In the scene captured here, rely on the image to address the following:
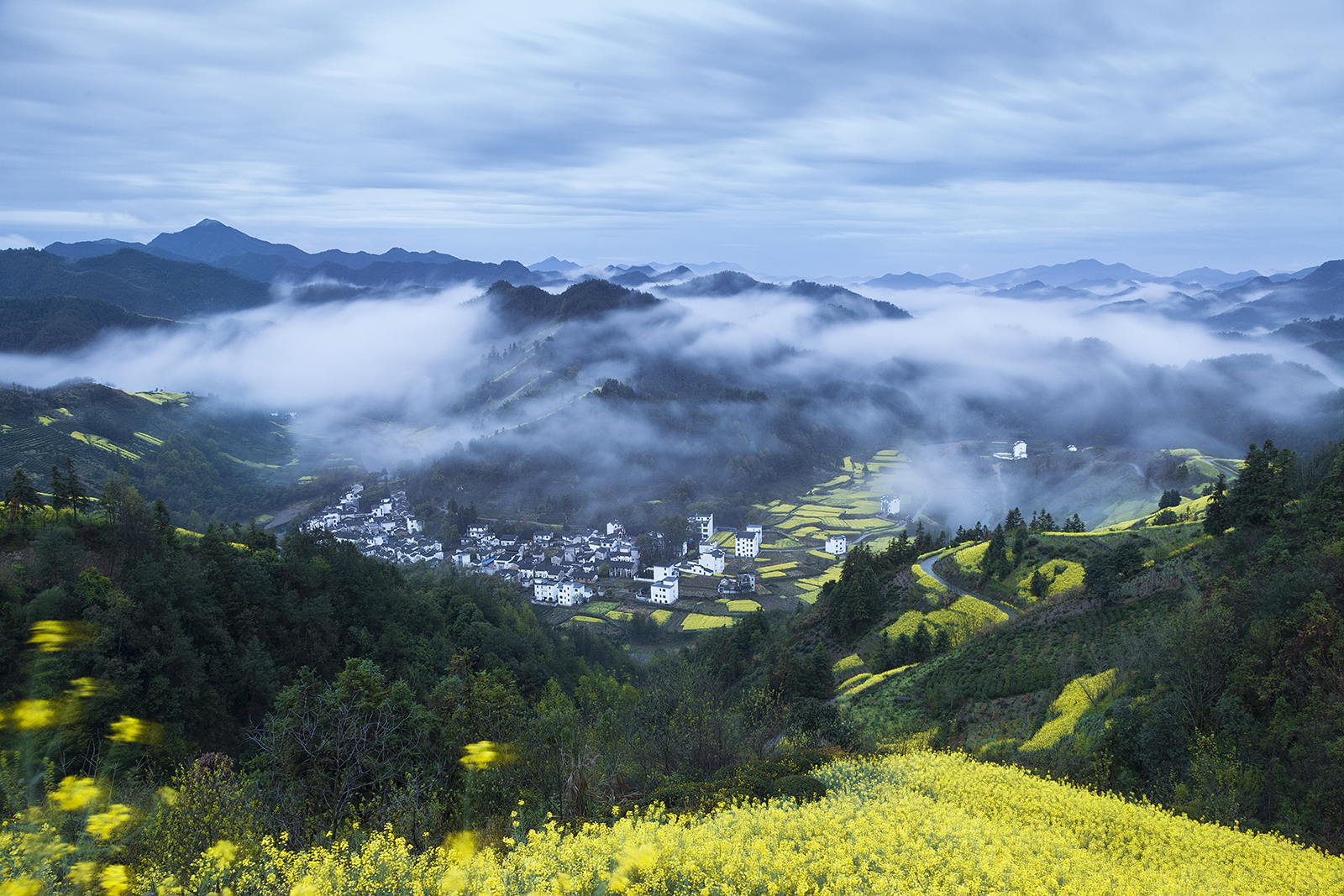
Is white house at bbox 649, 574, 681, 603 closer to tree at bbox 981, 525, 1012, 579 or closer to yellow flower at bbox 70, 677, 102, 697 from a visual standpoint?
tree at bbox 981, 525, 1012, 579

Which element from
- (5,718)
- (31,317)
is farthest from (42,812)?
(31,317)

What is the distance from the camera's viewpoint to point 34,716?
909 cm

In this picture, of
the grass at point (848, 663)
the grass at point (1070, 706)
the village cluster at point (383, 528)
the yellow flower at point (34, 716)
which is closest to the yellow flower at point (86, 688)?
the yellow flower at point (34, 716)

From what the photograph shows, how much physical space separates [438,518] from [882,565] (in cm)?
8487

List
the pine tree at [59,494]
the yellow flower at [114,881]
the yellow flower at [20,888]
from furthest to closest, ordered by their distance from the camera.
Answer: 1. the pine tree at [59,494]
2. the yellow flower at [114,881]
3. the yellow flower at [20,888]

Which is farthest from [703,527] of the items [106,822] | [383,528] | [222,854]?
[106,822]

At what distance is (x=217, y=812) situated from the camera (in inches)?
403

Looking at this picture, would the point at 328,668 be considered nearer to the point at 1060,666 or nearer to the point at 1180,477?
the point at 1060,666

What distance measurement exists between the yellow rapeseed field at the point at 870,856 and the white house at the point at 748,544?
7852cm

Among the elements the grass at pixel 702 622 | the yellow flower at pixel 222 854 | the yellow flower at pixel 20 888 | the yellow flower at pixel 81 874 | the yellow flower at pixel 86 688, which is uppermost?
the yellow flower at pixel 20 888

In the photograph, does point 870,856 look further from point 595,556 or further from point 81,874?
point 595,556

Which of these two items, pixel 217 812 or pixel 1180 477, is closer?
pixel 217 812

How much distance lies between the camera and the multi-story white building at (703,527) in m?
105

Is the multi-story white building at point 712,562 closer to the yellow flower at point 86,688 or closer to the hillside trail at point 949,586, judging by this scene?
the hillside trail at point 949,586
